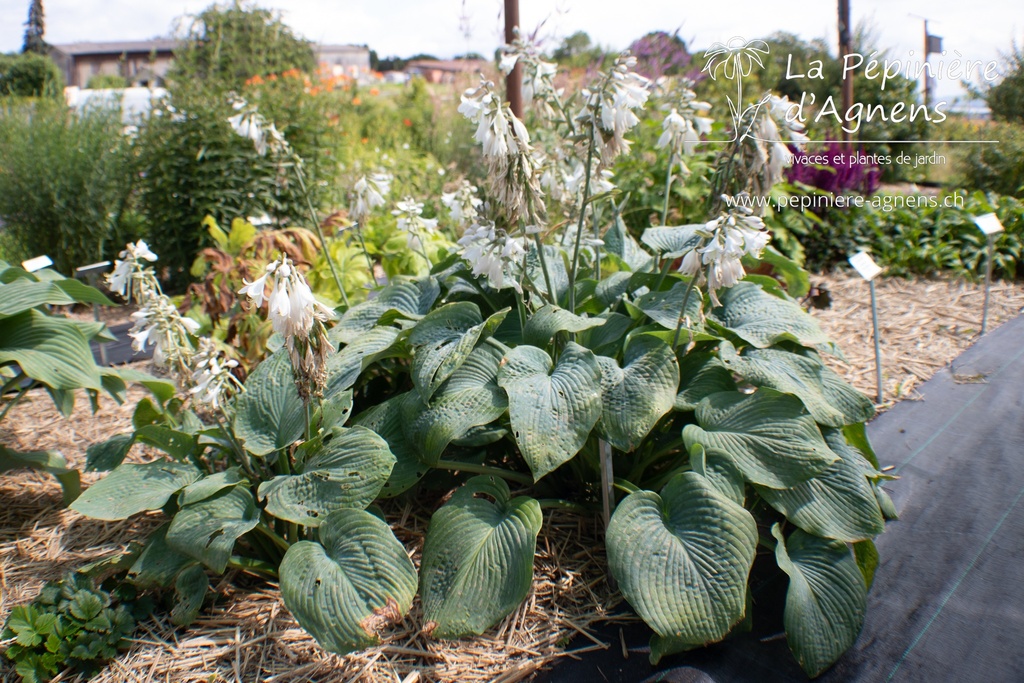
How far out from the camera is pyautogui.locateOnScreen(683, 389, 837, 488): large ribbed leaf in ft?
5.42

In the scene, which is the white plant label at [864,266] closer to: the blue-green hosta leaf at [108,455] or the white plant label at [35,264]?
the blue-green hosta leaf at [108,455]

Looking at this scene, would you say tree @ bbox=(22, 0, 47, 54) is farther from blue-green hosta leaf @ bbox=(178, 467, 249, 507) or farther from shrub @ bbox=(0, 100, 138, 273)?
blue-green hosta leaf @ bbox=(178, 467, 249, 507)

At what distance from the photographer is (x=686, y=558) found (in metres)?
1.52

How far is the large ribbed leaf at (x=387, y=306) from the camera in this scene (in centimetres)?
221

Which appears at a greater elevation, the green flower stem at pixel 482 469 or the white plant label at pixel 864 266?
the white plant label at pixel 864 266

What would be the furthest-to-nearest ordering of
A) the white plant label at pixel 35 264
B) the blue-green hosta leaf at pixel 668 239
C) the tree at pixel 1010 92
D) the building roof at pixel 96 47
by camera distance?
the building roof at pixel 96 47, the tree at pixel 1010 92, the white plant label at pixel 35 264, the blue-green hosta leaf at pixel 668 239

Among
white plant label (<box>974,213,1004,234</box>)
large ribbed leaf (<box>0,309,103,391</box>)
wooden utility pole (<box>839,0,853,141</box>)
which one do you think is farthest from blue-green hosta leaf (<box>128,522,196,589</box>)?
wooden utility pole (<box>839,0,853,141</box>)

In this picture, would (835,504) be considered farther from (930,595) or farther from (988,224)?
(988,224)

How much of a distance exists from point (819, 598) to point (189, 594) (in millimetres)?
1488

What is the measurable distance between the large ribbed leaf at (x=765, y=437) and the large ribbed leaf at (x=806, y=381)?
7 centimetres

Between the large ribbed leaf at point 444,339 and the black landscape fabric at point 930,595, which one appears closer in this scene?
the black landscape fabric at point 930,595

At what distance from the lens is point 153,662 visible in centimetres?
163

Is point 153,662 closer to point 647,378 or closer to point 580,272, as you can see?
point 647,378

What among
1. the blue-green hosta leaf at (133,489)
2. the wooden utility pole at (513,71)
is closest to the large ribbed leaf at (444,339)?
the blue-green hosta leaf at (133,489)
